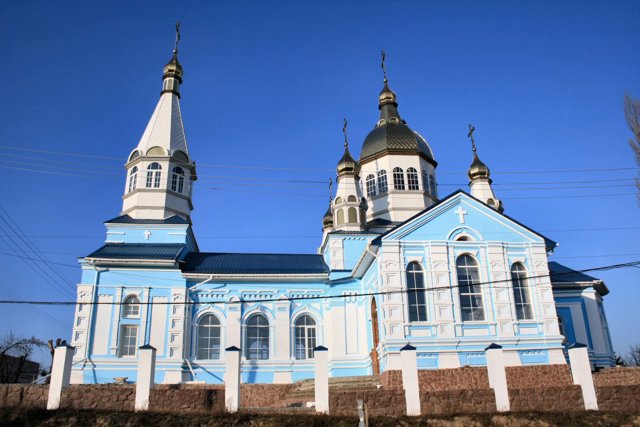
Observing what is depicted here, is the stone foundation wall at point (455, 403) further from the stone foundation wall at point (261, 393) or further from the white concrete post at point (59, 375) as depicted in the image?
the white concrete post at point (59, 375)

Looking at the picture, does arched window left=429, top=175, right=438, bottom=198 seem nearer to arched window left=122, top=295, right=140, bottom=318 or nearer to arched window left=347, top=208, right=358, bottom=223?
arched window left=347, top=208, right=358, bottom=223

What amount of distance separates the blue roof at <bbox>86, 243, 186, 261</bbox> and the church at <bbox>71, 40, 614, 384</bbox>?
0.32ft

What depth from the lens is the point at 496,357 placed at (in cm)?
1384

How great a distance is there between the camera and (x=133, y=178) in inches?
Result: 985

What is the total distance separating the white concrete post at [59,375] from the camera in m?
13.5

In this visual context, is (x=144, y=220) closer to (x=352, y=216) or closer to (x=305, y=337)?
(x=305, y=337)

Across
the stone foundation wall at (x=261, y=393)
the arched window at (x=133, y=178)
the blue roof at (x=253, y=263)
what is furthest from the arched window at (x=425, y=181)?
the arched window at (x=133, y=178)

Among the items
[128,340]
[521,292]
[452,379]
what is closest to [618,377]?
[521,292]

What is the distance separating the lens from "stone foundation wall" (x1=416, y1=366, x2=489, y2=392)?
1673 centimetres

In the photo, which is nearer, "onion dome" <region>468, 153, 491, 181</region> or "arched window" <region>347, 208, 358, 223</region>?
"arched window" <region>347, 208, 358, 223</region>

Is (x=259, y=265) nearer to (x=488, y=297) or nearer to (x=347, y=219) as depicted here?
(x=347, y=219)

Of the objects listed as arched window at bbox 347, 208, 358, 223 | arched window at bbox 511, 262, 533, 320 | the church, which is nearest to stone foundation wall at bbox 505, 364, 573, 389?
the church

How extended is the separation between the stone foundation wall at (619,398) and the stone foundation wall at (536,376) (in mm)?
3715

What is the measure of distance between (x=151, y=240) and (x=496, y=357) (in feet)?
49.2
